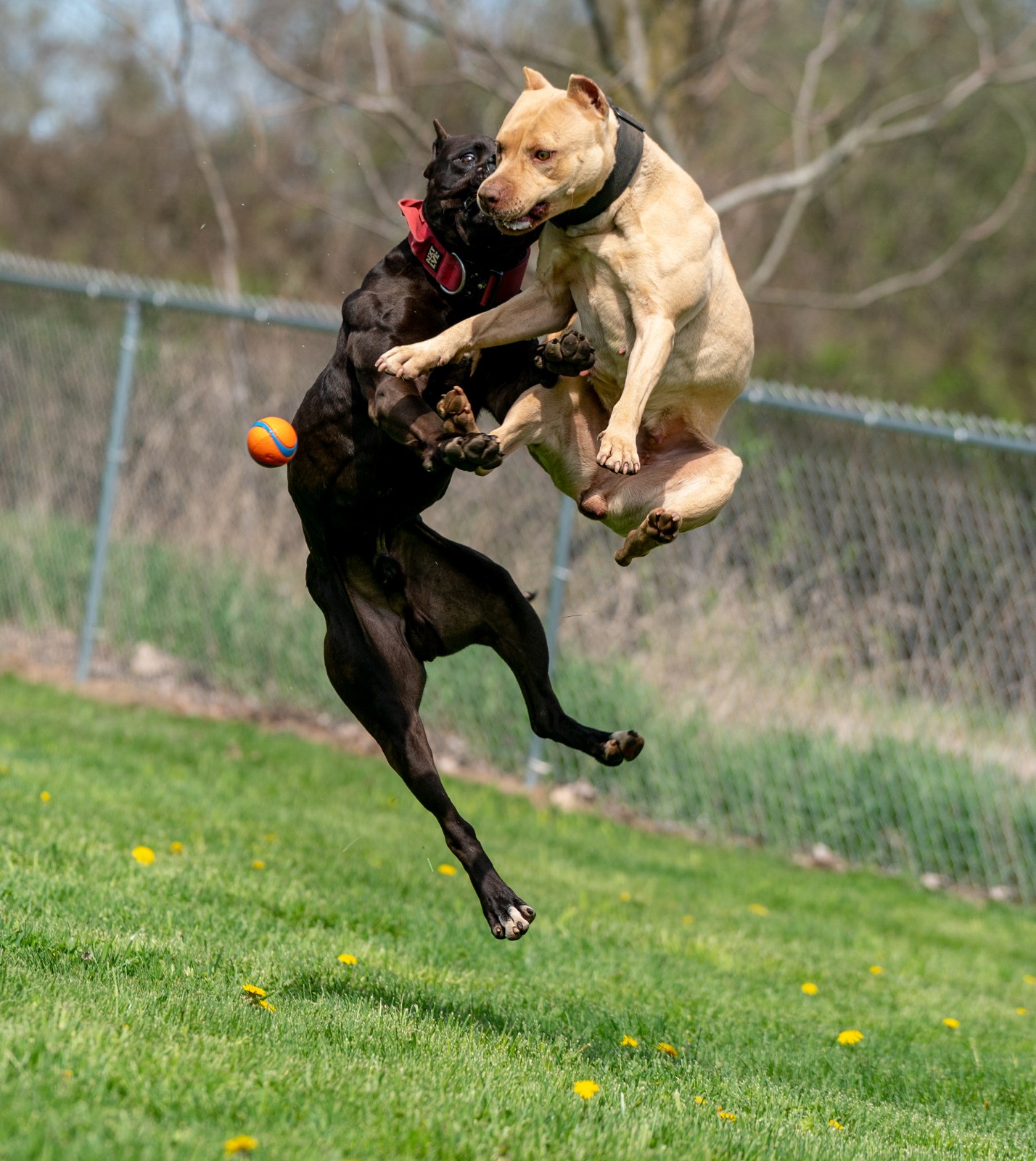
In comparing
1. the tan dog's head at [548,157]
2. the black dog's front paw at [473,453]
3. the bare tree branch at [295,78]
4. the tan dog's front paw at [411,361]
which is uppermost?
the bare tree branch at [295,78]

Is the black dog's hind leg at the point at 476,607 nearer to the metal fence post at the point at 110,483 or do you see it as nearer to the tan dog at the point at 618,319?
the tan dog at the point at 618,319

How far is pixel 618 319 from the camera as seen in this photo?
11.3 feet

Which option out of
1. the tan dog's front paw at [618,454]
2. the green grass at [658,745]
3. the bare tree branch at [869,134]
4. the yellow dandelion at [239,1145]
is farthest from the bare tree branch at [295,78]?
the yellow dandelion at [239,1145]

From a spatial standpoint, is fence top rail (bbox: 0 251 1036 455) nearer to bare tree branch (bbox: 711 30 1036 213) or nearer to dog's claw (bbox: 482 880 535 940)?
bare tree branch (bbox: 711 30 1036 213)

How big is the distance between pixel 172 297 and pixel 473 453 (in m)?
5.96

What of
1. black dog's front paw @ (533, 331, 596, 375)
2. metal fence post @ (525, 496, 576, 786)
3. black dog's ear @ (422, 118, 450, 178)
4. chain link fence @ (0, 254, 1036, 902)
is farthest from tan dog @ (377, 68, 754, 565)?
metal fence post @ (525, 496, 576, 786)

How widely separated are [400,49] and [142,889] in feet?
26.7

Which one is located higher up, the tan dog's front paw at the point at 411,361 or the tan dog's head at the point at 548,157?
the tan dog's head at the point at 548,157

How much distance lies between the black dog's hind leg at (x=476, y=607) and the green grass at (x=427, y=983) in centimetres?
97

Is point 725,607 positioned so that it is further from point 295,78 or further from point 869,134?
point 295,78

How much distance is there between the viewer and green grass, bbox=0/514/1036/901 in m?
7.21

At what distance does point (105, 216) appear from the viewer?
1802cm

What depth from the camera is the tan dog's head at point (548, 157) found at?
3.14 m

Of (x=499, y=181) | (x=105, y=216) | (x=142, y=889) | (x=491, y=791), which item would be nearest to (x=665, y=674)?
(x=491, y=791)
